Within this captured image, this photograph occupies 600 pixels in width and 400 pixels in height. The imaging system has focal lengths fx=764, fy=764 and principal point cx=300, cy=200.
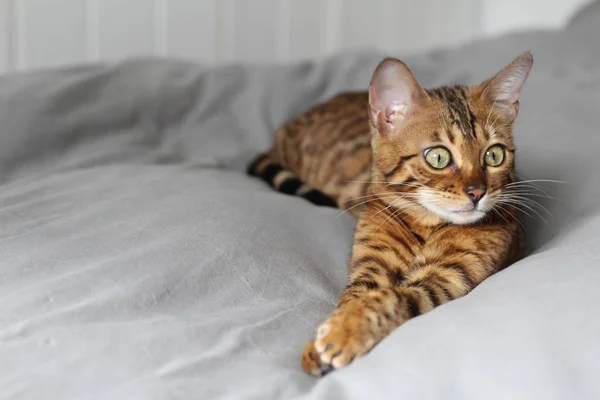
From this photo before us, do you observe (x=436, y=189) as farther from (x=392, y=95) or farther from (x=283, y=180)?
(x=283, y=180)

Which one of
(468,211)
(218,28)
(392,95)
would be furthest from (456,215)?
(218,28)

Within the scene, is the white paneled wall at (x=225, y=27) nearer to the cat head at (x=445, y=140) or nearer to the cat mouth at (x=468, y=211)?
the cat head at (x=445, y=140)

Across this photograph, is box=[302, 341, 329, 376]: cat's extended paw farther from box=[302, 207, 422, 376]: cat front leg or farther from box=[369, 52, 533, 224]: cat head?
box=[369, 52, 533, 224]: cat head

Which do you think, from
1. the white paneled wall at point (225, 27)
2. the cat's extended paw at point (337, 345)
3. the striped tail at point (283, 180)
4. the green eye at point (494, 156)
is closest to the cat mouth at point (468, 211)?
the green eye at point (494, 156)

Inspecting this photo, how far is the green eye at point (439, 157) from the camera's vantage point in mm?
1433

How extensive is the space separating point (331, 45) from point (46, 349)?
230 cm

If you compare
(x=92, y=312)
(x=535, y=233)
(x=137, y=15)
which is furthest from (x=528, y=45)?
(x=92, y=312)

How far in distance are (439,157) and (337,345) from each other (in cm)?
50

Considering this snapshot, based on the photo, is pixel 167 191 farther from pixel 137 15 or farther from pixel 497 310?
pixel 137 15

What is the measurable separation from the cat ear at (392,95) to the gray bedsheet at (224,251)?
0.28m

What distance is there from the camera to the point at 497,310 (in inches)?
40.8

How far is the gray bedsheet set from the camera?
3.22ft

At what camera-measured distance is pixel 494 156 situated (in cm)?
147

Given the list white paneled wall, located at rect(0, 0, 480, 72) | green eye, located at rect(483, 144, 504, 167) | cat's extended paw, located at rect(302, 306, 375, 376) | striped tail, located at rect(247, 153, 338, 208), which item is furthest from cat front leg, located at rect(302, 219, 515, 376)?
white paneled wall, located at rect(0, 0, 480, 72)
